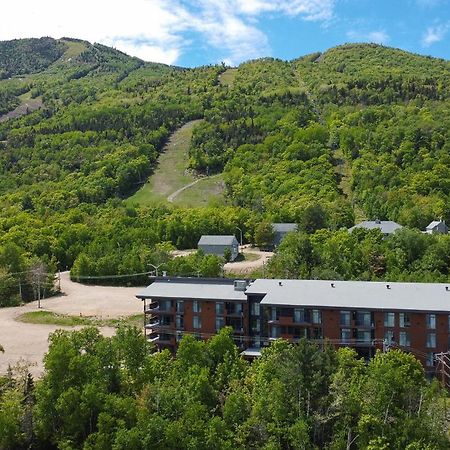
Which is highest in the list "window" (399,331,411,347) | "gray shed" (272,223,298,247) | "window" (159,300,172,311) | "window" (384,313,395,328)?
"gray shed" (272,223,298,247)

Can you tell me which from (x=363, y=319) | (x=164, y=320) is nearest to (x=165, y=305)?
(x=164, y=320)

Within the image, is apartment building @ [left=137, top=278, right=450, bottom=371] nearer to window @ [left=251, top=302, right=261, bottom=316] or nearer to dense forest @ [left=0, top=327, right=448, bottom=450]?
window @ [left=251, top=302, right=261, bottom=316]

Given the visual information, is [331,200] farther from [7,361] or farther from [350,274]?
[7,361]

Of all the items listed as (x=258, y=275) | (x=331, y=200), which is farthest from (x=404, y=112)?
(x=258, y=275)

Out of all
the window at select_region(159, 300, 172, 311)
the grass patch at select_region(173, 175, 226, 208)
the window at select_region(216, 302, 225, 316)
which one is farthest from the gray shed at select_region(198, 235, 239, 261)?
the window at select_region(216, 302, 225, 316)

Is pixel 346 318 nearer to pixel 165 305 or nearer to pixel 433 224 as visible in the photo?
pixel 165 305

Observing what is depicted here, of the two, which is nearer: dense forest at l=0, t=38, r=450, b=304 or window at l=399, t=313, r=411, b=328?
window at l=399, t=313, r=411, b=328

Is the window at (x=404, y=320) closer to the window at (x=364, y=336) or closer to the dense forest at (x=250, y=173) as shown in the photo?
the window at (x=364, y=336)

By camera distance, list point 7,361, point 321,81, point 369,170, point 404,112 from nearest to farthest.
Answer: point 7,361
point 369,170
point 404,112
point 321,81
